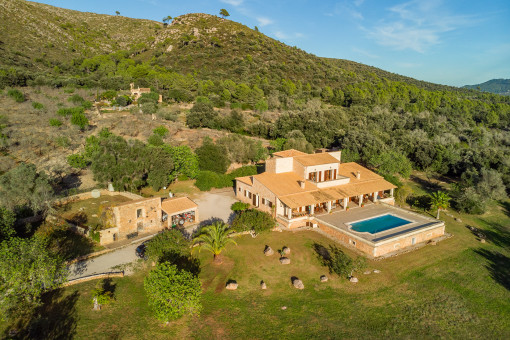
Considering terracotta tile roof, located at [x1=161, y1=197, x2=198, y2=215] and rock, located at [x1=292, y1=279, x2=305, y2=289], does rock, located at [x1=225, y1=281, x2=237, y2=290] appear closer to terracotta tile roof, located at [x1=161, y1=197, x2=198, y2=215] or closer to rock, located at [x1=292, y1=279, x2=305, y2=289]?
rock, located at [x1=292, y1=279, x2=305, y2=289]

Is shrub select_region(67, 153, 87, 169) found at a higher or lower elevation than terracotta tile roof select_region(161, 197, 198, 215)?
higher

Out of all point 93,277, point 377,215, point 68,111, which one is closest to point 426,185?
point 377,215

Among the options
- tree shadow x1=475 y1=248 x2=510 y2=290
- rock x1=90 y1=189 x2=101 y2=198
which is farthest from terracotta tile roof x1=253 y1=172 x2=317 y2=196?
rock x1=90 y1=189 x2=101 y2=198

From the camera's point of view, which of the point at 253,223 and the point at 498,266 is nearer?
the point at 498,266

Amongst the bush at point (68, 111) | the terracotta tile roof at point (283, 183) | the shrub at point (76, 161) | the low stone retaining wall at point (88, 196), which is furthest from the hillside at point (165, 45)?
the terracotta tile roof at point (283, 183)

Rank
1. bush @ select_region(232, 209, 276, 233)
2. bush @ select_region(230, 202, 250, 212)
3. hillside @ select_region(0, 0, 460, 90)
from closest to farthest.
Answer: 1. bush @ select_region(232, 209, 276, 233)
2. bush @ select_region(230, 202, 250, 212)
3. hillside @ select_region(0, 0, 460, 90)

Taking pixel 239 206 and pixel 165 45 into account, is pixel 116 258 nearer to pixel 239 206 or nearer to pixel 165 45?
pixel 239 206

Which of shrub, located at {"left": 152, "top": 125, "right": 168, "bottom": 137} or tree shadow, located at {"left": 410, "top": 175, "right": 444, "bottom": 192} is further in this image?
shrub, located at {"left": 152, "top": 125, "right": 168, "bottom": 137}
